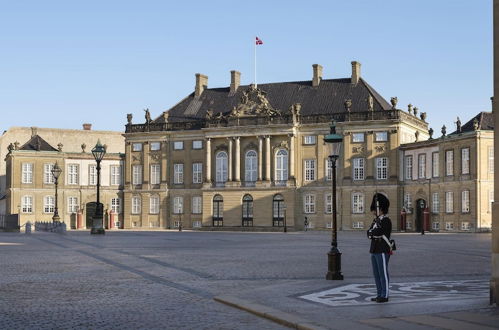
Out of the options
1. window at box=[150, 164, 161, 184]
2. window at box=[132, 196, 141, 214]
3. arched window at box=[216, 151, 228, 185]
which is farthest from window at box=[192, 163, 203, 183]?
window at box=[132, 196, 141, 214]

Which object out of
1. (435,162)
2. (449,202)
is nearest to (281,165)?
(435,162)

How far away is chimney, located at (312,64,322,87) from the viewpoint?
7894cm

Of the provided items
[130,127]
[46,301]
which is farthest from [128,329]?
[130,127]

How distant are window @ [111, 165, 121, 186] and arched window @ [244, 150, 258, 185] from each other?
17.1 meters

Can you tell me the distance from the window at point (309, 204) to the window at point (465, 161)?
17111mm

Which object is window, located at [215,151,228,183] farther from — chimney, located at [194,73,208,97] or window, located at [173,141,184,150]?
chimney, located at [194,73,208,97]

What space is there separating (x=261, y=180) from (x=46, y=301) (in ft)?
213

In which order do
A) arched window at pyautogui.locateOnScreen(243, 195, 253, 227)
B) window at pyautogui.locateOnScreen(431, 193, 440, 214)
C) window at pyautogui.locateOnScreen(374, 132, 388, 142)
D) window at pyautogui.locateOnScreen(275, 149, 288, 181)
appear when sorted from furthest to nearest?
arched window at pyautogui.locateOnScreen(243, 195, 253, 227) → window at pyautogui.locateOnScreen(275, 149, 288, 181) → window at pyautogui.locateOnScreen(374, 132, 388, 142) → window at pyautogui.locateOnScreen(431, 193, 440, 214)

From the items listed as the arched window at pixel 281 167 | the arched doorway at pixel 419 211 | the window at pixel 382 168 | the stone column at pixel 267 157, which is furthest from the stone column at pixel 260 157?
the arched doorway at pixel 419 211

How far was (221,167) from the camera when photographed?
81312mm

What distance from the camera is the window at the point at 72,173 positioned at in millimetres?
88000

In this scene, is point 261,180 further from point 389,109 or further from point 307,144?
point 389,109

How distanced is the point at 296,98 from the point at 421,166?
51.8 feet

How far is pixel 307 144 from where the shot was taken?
76.9m
